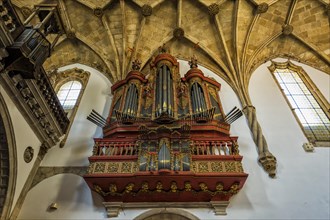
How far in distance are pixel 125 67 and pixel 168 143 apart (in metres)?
4.74

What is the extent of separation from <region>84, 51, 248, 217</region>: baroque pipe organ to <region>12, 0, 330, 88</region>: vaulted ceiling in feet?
11.8

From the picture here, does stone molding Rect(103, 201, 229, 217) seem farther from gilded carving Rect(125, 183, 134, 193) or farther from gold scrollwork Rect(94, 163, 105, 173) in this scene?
gold scrollwork Rect(94, 163, 105, 173)

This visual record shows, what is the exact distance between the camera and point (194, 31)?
34.3 ft

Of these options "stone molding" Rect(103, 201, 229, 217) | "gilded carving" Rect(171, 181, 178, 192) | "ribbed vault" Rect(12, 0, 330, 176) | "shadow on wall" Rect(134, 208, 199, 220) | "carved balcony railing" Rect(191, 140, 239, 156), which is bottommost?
"shadow on wall" Rect(134, 208, 199, 220)

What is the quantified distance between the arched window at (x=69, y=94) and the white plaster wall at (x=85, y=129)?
0.36 meters

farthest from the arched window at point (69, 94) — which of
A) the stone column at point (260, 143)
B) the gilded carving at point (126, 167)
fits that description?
the stone column at point (260, 143)

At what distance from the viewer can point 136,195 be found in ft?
18.2

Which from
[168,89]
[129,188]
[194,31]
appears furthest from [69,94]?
[194,31]

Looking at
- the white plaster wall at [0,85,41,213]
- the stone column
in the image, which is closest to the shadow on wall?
the stone column

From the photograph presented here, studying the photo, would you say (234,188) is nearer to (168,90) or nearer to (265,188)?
(265,188)

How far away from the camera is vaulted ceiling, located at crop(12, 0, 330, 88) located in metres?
9.88

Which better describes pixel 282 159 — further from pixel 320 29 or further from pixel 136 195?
pixel 320 29

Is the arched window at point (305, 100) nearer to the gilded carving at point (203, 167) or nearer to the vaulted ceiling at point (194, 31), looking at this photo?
the vaulted ceiling at point (194, 31)

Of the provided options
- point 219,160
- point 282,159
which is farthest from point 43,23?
point 282,159
